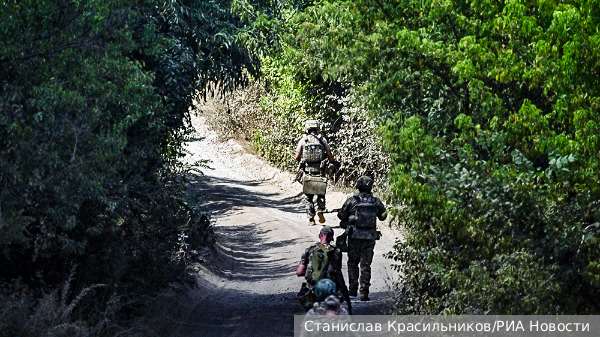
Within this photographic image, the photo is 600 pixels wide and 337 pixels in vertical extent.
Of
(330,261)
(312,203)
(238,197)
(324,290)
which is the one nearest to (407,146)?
(330,261)

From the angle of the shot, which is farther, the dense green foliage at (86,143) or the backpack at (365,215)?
the backpack at (365,215)

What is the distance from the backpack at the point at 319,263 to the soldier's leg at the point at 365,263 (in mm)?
2826

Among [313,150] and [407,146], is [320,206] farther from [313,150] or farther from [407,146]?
[407,146]

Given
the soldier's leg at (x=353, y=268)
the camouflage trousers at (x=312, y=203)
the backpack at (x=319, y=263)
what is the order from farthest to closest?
the camouflage trousers at (x=312, y=203), the soldier's leg at (x=353, y=268), the backpack at (x=319, y=263)

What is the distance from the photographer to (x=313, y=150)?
19.0 metres

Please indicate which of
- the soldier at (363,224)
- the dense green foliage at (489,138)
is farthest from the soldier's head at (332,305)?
the soldier at (363,224)

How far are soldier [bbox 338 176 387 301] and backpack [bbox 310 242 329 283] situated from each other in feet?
8.95

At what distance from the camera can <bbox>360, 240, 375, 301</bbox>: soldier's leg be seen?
12766 millimetres

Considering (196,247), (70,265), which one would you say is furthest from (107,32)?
(196,247)

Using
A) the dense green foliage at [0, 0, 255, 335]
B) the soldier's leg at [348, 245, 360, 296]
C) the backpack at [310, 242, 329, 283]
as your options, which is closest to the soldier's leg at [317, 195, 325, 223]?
the dense green foliage at [0, 0, 255, 335]

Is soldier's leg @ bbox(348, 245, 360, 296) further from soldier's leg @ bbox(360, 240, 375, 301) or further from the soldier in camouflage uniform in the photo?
the soldier in camouflage uniform

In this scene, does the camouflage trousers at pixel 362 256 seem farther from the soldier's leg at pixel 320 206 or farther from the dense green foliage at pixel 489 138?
the soldier's leg at pixel 320 206

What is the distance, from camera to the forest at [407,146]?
321 inches

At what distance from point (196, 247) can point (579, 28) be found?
394 inches
